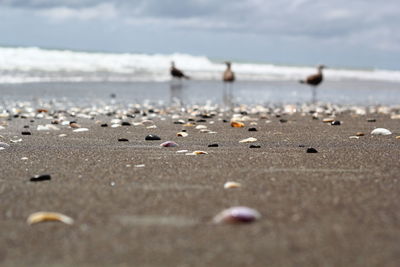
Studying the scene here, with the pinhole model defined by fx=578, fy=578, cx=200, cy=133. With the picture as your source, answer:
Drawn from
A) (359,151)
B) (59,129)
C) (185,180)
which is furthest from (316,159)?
(59,129)

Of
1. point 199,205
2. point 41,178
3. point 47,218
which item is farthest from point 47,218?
point 41,178

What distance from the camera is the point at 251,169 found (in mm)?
3648

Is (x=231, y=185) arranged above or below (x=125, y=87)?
above

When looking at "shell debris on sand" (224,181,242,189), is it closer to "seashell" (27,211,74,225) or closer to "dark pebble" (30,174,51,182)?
"seashell" (27,211,74,225)

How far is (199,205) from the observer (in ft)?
8.64

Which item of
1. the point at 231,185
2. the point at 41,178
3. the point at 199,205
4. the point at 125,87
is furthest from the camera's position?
the point at 125,87

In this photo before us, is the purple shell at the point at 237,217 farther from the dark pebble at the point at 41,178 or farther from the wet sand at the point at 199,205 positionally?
the dark pebble at the point at 41,178

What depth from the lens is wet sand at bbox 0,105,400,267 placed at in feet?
6.36

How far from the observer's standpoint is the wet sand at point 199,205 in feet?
6.36

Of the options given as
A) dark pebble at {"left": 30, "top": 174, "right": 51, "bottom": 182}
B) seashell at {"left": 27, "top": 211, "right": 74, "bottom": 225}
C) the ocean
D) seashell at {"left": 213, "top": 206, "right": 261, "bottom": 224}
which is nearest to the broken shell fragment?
seashell at {"left": 27, "top": 211, "right": 74, "bottom": 225}

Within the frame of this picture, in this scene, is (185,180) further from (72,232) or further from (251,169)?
(72,232)

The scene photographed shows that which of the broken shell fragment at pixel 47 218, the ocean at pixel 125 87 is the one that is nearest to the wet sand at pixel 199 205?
the broken shell fragment at pixel 47 218

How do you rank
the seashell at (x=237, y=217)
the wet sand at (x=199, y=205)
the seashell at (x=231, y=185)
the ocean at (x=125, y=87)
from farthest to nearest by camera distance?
the ocean at (x=125, y=87), the seashell at (x=231, y=185), the seashell at (x=237, y=217), the wet sand at (x=199, y=205)

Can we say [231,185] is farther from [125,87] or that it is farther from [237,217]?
[125,87]
